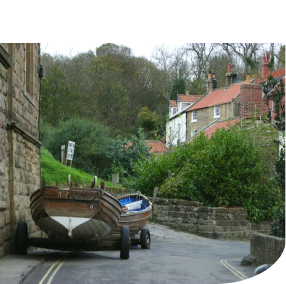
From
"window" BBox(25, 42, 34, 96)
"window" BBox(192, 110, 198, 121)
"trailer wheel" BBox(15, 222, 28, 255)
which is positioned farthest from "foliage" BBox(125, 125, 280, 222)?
"window" BBox(192, 110, 198, 121)

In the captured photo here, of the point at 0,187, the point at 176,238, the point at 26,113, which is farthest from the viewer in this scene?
the point at 176,238

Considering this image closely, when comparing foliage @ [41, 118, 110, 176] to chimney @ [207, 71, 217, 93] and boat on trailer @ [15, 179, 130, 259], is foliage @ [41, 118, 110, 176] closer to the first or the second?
chimney @ [207, 71, 217, 93]

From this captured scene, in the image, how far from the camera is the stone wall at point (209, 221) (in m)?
19.5

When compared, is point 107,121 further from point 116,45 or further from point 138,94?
point 116,45

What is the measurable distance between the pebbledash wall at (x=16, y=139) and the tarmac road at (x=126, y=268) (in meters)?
1.07

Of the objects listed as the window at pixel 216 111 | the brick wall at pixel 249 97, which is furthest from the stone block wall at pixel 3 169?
the window at pixel 216 111

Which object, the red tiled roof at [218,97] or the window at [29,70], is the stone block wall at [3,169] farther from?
the red tiled roof at [218,97]

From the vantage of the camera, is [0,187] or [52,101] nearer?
[0,187]

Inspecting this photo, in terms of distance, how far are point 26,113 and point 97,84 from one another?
34119mm

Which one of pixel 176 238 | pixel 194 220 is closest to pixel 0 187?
pixel 176 238

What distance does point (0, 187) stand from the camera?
9.07 meters

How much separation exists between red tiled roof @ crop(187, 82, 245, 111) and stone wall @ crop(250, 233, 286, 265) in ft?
100

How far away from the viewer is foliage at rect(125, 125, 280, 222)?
20.6 m

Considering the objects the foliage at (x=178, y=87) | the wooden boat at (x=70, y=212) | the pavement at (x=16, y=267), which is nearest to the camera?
the pavement at (x=16, y=267)
